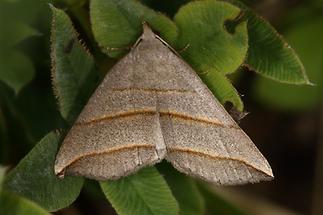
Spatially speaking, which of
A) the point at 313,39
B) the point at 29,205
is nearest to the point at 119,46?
the point at 29,205

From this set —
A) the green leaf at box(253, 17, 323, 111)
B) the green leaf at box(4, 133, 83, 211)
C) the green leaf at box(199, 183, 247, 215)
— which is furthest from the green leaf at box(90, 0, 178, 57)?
the green leaf at box(253, 17, 323, 111)

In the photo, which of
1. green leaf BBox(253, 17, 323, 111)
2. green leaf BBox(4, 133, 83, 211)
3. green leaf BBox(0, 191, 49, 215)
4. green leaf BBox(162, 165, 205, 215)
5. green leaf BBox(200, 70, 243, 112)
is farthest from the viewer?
green leaf BBox(253, 17, 323, 111)

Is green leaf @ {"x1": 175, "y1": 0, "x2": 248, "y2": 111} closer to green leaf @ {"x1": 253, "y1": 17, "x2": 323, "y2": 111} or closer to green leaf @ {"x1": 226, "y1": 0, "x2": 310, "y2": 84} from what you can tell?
green leaf @ {"x1": 226, "y1": 0, "x2": 310, "y2": 84}

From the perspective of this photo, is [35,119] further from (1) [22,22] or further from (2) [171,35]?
(2) [171,35]

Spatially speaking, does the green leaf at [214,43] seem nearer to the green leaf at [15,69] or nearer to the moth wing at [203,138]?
the moth wing at [203,138]

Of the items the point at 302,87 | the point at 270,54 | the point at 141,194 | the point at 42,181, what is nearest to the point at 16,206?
the point at 42,181
